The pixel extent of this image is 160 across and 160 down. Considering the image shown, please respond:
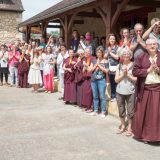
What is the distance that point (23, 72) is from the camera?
14.4 meters

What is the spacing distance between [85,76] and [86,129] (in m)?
2.08

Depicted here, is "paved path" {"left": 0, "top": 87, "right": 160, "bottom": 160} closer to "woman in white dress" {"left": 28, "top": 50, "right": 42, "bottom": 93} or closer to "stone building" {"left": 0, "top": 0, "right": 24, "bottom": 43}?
"woman in white dress" {"left": 28, "top": 50, "right": 42, "bottom": 93}

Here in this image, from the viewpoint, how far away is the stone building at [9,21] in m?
31.6

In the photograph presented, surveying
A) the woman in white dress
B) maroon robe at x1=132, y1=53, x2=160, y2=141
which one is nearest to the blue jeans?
maroon robe at x1=132, y1=53, x2=160, y2=141

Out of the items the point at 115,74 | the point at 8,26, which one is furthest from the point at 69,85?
the point at 8,26

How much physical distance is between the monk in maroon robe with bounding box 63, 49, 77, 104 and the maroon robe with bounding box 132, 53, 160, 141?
3784 millimetres

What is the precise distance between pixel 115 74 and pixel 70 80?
8.22ft

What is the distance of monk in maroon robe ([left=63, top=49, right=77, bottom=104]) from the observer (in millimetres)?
10242

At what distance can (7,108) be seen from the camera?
395 inches

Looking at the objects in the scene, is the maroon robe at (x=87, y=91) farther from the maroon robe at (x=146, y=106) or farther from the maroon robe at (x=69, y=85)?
the maroon robe at (x=146, y=106)

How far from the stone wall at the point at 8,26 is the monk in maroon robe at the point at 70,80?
72.2 feet

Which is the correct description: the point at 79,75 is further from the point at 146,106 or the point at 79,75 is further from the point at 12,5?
the point at 12,5

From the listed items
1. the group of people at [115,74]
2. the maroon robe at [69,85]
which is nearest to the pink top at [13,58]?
the group of people at [115,74]

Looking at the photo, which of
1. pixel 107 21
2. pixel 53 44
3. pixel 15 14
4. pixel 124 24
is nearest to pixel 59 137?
pixel 107 21
